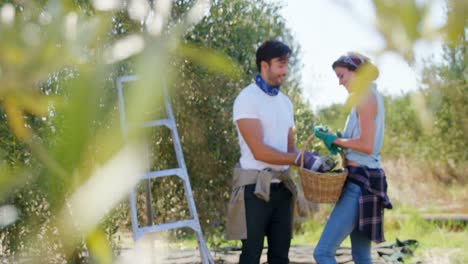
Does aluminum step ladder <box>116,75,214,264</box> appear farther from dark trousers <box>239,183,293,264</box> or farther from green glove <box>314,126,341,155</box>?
green glove <box>314,126,341,155</box>

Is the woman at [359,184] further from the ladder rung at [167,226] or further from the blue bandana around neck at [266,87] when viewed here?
the ladder rung at [167,226]

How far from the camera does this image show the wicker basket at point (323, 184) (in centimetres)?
323

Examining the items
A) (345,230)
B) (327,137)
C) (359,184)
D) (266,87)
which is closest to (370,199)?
(359,184)

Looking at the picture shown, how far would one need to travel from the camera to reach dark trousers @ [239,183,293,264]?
11.2 feet

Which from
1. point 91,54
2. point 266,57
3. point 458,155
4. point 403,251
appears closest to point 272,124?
point 266,57

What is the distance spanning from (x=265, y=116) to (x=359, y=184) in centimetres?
54

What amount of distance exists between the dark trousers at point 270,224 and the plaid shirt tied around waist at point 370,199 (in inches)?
15.3

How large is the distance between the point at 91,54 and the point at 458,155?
44.7 ft

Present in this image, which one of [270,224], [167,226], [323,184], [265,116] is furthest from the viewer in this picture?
[167,226]

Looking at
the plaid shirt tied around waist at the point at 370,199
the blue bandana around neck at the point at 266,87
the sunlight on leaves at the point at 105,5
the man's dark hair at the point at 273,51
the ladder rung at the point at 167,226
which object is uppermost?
the man's dark hair at the point at 273,51

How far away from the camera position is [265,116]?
3.35 meters

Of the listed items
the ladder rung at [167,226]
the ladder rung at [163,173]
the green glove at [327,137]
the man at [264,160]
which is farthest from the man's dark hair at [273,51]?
the ladder rung at [167,226]

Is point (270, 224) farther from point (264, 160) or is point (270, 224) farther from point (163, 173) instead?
point (163, 173)

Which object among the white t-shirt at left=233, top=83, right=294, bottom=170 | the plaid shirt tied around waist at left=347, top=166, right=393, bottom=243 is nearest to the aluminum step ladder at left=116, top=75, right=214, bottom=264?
the white t-shirt at left=233, top=83, right=294, bottom=170
